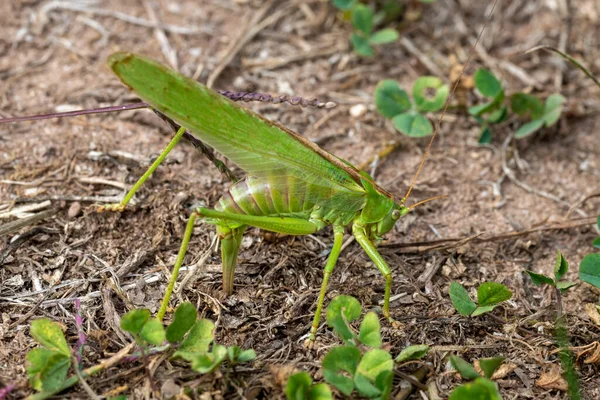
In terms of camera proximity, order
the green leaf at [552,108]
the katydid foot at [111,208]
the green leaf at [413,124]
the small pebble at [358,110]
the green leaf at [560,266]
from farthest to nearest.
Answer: the small pebble at [358,110] < the green leaf at [552,108] < the green leaf at [413,124] < the katydid foot at [111,208] < the green leaf at [560,266]

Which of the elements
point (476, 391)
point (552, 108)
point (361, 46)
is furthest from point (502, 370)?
point (361, 46)

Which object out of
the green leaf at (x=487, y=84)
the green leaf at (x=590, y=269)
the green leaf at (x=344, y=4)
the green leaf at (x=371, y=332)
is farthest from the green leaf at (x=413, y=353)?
the green leaf at (x=344, y=4)

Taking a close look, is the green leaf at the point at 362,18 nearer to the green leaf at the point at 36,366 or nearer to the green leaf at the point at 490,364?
the green leaf at the point at 490,364

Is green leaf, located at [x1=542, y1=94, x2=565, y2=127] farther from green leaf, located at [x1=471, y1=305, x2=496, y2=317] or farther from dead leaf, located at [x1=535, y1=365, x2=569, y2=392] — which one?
dead leaf, located at [x1=535, y1=365, x2=569, y2=392]

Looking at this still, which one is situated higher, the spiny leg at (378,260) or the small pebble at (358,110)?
the small pebble at (358,110)

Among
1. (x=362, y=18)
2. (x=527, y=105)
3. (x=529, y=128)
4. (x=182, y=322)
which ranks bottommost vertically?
(x=182, y=322)

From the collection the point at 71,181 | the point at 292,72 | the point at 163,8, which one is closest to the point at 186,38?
the point at 163,8

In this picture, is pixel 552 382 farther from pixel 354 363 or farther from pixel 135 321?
pixel 135 321
